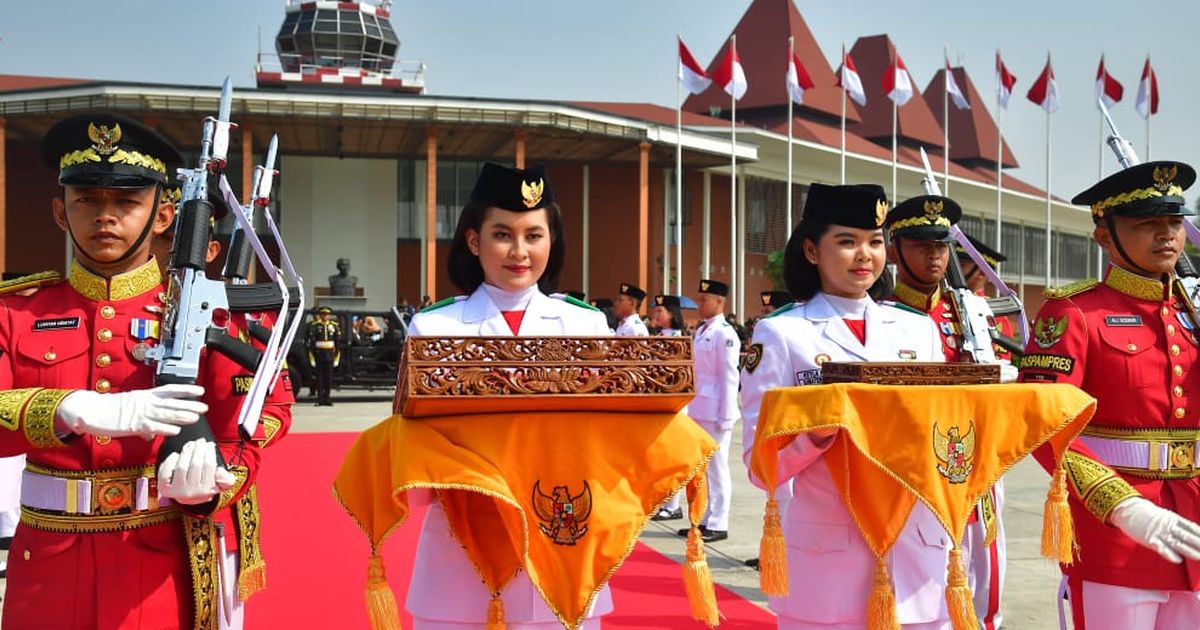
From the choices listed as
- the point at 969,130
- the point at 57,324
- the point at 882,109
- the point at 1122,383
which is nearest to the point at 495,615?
the point at 57,324

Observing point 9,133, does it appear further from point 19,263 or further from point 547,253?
point 547,253

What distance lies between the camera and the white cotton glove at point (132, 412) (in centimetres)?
242

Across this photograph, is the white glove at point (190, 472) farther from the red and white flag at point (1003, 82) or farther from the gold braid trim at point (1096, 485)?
the red and white flag at point (1003, 82)

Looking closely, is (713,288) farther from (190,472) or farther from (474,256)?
(190,472)

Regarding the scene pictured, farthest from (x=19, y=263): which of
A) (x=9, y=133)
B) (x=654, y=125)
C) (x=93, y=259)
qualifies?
(x=93, y=259)

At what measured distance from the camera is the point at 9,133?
2522cm

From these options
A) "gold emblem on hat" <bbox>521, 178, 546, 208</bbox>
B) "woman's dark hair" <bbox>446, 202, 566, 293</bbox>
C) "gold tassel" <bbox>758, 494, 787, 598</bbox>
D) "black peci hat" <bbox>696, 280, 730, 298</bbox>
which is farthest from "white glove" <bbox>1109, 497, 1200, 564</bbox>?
"black peci hat" <bbox>696, 280, 730, 298</bbox>

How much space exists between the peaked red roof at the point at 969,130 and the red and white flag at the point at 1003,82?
54.1ft

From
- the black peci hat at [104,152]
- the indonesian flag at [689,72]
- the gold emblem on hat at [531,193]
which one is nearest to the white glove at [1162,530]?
the gold emblem on hat at [531,193]

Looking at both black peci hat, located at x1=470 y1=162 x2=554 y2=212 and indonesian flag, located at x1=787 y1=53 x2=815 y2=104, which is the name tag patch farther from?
indonesian flag, located at x1=787 y1=53 x2=815 y2=104

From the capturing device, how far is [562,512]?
258 centimetres

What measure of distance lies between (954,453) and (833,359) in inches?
22.5

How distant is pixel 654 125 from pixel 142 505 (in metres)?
23.8

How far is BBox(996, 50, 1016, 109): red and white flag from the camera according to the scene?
29062mm
